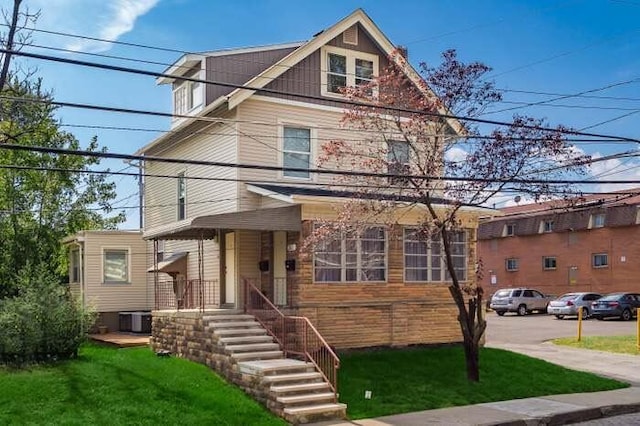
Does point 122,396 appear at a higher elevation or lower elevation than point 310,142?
lower

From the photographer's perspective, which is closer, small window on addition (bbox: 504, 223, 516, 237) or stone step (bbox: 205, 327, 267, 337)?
stone step (bbox: 205, 327, 267, 337)

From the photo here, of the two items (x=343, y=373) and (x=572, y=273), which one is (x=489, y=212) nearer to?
(x=343, y=373)

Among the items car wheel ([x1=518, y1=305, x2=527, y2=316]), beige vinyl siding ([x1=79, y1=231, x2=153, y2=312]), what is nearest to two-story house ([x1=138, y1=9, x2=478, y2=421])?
beige vinyl siding ([x1=79, y1=231, x2=153, y2=312])

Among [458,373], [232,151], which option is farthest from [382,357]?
[232,151]

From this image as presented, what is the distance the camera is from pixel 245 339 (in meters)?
16.1

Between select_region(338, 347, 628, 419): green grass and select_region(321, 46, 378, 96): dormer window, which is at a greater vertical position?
select_region(321, 46, 378, 96): dormer window

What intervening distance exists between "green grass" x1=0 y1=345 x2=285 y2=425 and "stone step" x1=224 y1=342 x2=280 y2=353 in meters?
0.62

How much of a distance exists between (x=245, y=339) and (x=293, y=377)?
89.2 inches

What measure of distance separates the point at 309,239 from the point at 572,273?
122 ft

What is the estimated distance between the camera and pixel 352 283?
18.8m

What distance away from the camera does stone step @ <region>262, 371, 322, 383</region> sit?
546 inches

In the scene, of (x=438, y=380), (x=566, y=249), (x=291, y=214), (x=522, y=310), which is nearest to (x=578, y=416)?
(x=438, y=380)

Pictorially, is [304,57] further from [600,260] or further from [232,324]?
[600,260]

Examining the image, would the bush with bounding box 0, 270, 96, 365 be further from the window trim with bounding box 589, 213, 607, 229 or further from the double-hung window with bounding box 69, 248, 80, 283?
the window trim with bounding box 589, 213, 607, 229
